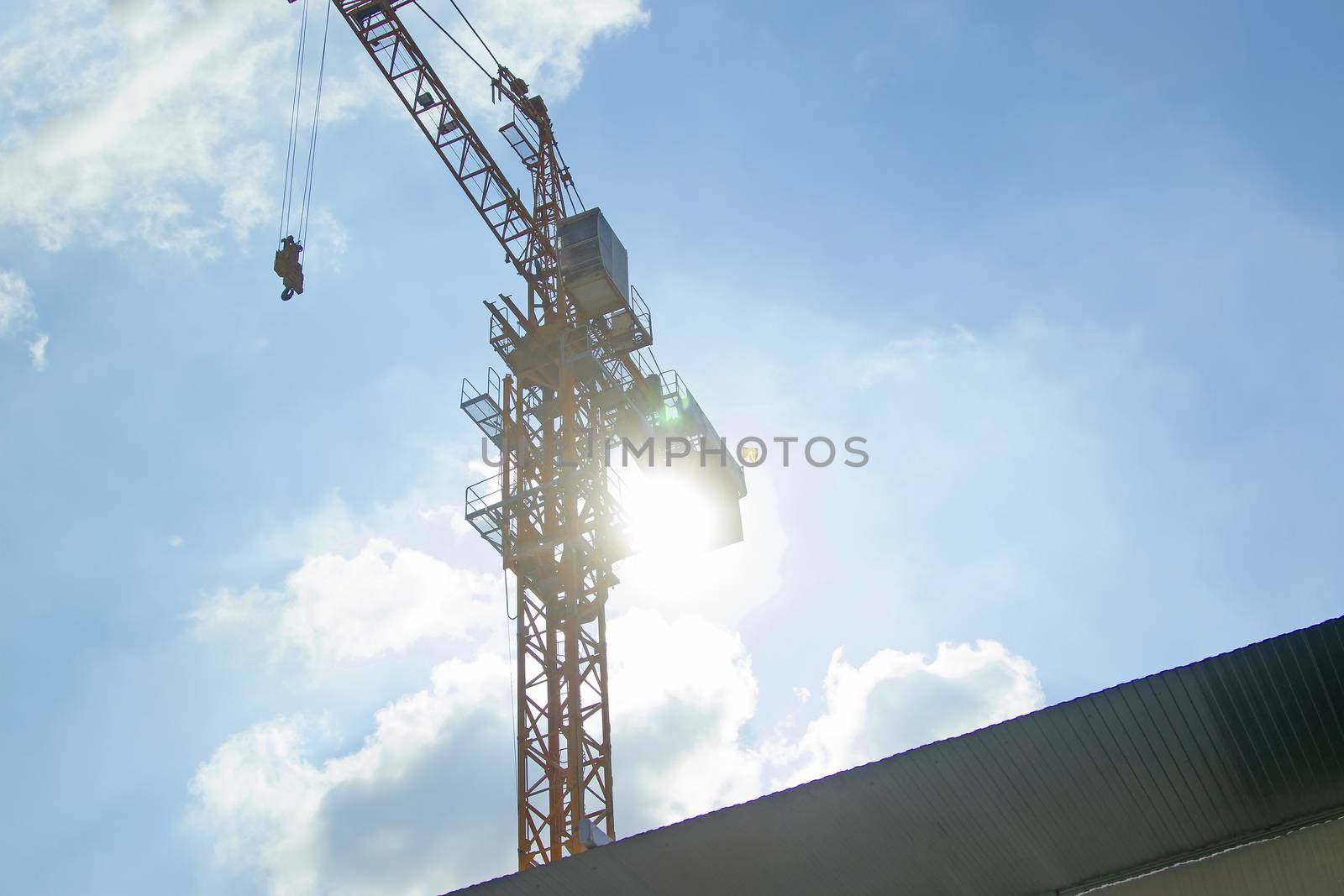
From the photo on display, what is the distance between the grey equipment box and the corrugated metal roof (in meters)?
18.5

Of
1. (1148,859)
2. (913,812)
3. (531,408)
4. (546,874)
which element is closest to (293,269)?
(531,408)

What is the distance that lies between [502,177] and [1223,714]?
24.2 meters

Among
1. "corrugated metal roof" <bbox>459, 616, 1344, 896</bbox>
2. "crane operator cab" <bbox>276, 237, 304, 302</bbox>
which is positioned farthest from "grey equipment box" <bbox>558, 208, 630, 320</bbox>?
"corrugated metal roof" <bbox>459, 616, 1344, 896</bbox>

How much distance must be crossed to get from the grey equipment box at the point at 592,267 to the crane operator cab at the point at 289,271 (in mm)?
7031

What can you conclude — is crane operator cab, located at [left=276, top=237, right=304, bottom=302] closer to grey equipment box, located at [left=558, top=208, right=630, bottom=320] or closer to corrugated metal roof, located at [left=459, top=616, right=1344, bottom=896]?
grey equipment box, located at [left=558, top=208, right=630, bottom=320]

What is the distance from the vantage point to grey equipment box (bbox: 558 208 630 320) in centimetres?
3186

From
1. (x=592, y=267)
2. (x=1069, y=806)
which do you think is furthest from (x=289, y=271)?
(x=1069, y=806)

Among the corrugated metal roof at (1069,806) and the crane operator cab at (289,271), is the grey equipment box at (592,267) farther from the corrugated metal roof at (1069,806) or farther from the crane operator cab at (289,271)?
the corrugated metal roof at (1069,806)

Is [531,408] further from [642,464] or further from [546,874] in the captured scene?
[546,874]

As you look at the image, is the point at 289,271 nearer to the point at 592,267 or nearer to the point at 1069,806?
the point at 592,267

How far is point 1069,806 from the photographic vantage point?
1460 cm

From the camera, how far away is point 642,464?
1271 inches

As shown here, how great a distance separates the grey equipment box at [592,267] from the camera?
31859mm

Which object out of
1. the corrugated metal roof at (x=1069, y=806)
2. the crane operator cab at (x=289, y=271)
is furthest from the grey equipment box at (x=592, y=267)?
the corrugated metal roof at (x=1069, y=806)
